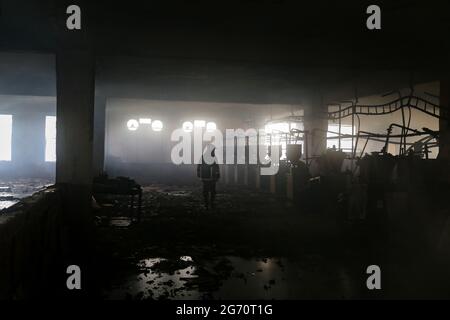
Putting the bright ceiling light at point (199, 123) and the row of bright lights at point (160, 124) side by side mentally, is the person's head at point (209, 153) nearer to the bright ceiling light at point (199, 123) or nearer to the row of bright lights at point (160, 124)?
the row of bright lights at point (160, 124)

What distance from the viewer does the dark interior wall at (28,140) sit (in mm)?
25125

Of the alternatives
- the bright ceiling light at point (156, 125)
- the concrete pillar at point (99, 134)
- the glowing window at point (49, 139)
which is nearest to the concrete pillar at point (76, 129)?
the concrete pillar at point (99, 134)

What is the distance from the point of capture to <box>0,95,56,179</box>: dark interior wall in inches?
989

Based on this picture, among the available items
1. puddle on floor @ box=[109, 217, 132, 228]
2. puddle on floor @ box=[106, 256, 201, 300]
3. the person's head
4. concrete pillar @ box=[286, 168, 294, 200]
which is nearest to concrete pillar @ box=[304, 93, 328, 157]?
concrete pillar @ box=[286, 168, 294, 200]

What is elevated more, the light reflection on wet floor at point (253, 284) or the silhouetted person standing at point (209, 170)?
the silhouetted person standing at point (209, 170)

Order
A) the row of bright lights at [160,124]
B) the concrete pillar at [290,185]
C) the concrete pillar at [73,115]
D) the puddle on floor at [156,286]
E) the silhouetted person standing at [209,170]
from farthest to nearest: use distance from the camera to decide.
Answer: the row of bright lights at [160,124] < the concrete pillar at [290,185] < the silhouetted person standing at [209,170] < the concrete pillar at [73,115] < the puddle on floor at [156,286]

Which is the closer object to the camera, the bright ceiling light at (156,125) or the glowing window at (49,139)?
the glowing window at (49,139)

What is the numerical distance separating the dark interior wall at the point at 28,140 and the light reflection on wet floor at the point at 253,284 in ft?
69.2

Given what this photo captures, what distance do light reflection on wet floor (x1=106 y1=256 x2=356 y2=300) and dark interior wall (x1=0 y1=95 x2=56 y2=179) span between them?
830 inches

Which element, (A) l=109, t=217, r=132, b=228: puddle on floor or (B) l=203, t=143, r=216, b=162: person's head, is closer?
(A) l=109, t=217, r=132, b=228: puddle on floor

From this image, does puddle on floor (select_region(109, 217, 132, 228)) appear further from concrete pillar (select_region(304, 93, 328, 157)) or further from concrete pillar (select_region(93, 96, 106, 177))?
concrete pillar (select_region(304, 93, 328, 157))

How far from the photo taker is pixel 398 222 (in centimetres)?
899

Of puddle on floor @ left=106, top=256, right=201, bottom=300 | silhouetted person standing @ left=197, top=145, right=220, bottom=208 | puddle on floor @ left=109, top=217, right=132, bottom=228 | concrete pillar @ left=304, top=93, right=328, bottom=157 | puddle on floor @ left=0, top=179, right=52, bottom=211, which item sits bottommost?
puddle on floor @ left=106, top=256, right=201, bottom=300

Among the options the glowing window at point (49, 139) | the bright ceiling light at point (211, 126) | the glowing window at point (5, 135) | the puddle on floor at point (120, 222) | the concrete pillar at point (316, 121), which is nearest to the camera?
the puddle on floor at point (120, 222)
